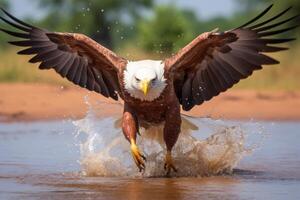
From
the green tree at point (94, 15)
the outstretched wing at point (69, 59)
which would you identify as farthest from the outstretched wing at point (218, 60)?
the green tree at point (94, 15)

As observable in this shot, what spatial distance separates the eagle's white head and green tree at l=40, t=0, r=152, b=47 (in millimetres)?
32571

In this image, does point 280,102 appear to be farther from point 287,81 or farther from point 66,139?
point 66,139

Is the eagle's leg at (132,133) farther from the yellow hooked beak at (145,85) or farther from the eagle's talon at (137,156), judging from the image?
the yellow hooked beak at (145,85)

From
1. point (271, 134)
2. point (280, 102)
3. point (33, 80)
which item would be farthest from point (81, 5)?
point (271, 134)

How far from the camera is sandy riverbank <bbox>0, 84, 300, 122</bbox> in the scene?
16.5 m

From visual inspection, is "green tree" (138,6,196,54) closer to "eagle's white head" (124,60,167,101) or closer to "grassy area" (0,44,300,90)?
"grassy area" (0,44,300,90)

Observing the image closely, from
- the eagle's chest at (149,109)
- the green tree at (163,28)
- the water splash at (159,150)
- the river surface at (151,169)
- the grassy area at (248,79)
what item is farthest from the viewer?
the green tree at (163,28)

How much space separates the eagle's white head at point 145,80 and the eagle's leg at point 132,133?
1.01 feet

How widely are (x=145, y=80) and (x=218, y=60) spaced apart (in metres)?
1.51

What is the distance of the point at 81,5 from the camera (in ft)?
144

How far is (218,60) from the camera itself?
32.2 feet

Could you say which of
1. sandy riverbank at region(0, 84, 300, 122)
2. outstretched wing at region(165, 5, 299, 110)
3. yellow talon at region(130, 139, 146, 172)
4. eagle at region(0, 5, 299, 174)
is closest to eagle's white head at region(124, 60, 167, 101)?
eagle at region(0, 5, 299, 174)

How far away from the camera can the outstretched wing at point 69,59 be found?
987cm

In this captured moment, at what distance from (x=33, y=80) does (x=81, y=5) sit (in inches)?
930
